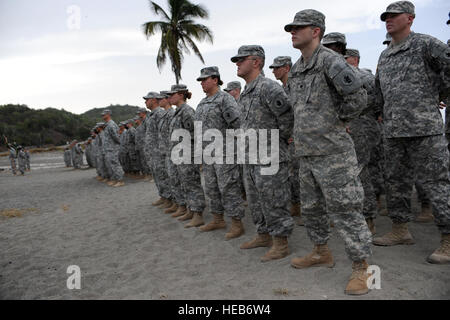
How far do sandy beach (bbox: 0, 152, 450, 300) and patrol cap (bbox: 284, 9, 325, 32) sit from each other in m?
2.33

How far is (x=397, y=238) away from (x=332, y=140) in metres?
1.70

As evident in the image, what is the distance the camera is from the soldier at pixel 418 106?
9.95ft

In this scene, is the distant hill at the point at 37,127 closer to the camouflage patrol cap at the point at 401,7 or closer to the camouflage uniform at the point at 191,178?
the camouflage uniform at the point at 191,178

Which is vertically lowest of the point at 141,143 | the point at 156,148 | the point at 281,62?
the point at 156,148

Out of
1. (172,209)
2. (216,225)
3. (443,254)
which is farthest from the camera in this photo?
(172,209)

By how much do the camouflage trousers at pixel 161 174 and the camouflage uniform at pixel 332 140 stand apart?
416cm

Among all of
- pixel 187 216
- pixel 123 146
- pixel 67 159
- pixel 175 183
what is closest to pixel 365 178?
pixel 187 216

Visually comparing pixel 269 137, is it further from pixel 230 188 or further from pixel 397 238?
pixel 397 238

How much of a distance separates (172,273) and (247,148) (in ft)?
5.42

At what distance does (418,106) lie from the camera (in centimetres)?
315

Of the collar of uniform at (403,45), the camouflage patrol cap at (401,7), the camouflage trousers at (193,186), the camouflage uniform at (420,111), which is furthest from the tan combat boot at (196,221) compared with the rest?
the camouflage patrol cap at (401,7)

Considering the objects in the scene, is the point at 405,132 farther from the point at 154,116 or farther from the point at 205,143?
the point at 154,116

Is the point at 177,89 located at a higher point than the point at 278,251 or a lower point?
higher

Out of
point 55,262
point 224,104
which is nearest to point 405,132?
point 224,104
